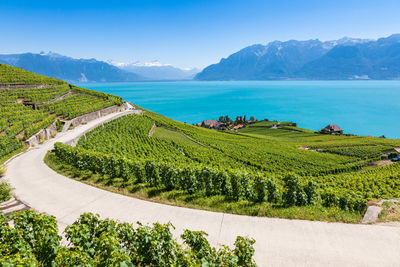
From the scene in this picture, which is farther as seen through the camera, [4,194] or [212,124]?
[212,124]

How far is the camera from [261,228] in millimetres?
10234

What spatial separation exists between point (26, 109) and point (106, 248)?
4990 centimetres

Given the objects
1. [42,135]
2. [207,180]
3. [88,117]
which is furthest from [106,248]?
[88,117]

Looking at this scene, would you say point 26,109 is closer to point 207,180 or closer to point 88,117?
point 88,117

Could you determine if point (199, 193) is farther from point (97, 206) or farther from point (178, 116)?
point (178, 116)

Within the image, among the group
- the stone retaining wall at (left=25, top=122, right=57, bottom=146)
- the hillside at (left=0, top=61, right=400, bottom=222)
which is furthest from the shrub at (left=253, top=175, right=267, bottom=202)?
the stone retaining wall at (left=25, top=122, right=57, bottom=146)

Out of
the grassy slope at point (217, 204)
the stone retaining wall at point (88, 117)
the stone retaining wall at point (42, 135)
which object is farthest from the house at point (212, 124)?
the grassy slope at point (217, 204)

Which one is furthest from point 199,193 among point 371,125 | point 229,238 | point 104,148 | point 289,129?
point 371,125

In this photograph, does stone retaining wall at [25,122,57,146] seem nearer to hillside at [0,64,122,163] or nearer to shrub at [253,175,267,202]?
hillside at [0,64,122,163]

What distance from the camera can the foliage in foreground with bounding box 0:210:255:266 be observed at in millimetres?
6180

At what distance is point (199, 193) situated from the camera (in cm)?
1396

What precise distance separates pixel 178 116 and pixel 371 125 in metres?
160

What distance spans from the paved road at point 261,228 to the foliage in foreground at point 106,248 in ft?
8.35

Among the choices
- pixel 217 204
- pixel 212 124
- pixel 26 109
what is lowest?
pixel 212 124
